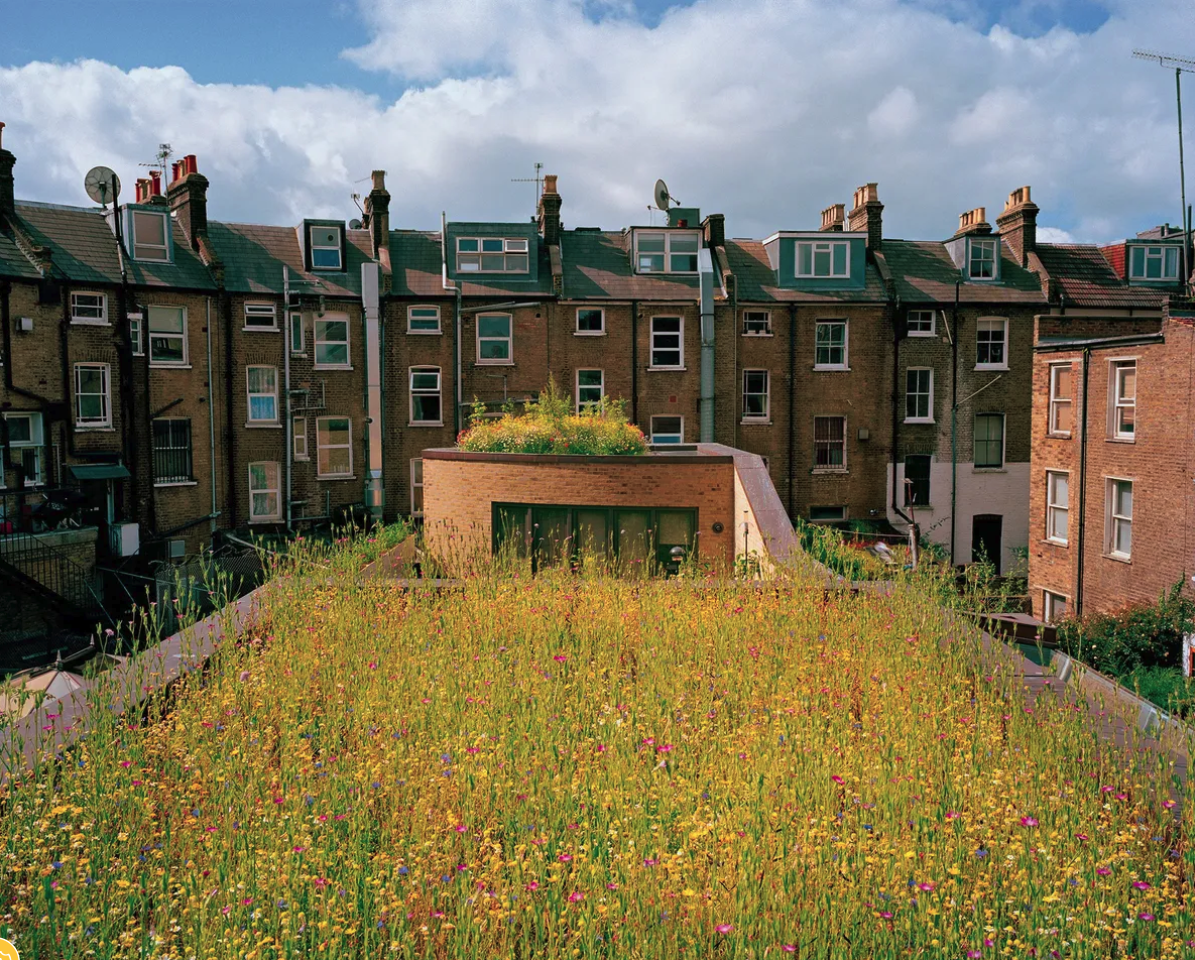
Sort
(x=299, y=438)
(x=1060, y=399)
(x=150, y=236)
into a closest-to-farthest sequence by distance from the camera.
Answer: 1. (x=1060, y=399)
2. (x=150, y=236)
3. (x=299, y=438)

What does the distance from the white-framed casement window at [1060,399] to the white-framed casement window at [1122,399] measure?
1.82 meters

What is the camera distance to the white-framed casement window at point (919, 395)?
118 ft

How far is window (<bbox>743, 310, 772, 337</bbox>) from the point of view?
3528 cm

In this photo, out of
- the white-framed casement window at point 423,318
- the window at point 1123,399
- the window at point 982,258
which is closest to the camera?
the window at point 1123,399

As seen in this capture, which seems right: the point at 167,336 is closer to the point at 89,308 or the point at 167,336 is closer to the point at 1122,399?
the point at 89,308

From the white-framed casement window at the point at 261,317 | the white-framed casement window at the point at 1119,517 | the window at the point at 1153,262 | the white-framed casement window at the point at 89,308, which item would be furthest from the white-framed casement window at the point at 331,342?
the window at the point at 1153,262

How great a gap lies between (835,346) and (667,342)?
628cm

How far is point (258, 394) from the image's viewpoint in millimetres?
32969

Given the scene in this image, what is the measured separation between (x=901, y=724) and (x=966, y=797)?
39.5 inches

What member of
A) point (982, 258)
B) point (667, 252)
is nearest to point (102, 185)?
point (667, 252)

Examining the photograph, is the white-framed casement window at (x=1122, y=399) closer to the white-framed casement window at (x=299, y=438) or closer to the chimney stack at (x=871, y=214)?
the chimney stack at (x=871, y=214)

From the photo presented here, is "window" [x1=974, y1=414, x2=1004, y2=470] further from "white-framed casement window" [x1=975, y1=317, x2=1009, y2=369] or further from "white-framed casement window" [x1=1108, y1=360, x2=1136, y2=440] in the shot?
"white-framed casement window" [x1=1108, y1=360, x2=1136, y2=440]

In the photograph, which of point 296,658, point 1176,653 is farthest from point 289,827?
point 1176,653

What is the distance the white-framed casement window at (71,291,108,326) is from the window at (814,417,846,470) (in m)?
24.4
